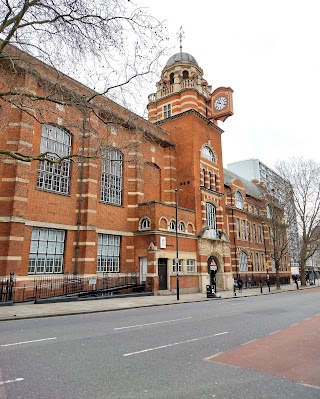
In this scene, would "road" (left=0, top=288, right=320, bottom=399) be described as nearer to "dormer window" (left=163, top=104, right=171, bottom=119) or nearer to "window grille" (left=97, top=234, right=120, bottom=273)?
"window grille" (left=97, top=234, right=120, bottom=273)

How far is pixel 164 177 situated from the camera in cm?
3216

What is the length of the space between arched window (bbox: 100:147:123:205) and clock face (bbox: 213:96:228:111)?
1538 cm

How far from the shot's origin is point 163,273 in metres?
26.3

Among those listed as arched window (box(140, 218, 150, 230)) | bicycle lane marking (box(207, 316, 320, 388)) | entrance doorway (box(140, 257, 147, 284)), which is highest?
arched window (box(140, 218, 150, 230))

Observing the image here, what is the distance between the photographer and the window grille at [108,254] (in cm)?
2384

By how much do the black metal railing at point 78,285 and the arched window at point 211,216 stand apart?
11.8 metres

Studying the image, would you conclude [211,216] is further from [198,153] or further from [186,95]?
[186,95]

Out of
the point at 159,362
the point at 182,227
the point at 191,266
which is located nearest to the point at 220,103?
the point at 182,227

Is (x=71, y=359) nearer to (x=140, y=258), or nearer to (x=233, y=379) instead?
(x=233, y=379)

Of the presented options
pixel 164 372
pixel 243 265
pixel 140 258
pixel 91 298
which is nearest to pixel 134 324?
pixel 164 372

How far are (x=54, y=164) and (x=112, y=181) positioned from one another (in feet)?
19.1

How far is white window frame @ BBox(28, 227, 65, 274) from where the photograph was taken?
19672mm

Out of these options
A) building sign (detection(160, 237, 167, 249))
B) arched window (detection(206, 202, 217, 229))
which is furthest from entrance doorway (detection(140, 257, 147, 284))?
arched window (detection(206, 202, 217, 229))

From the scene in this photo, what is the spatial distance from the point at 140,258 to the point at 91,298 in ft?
23.5
